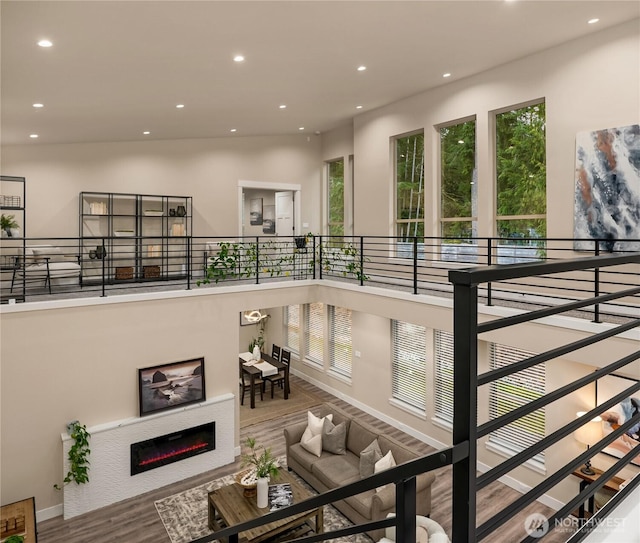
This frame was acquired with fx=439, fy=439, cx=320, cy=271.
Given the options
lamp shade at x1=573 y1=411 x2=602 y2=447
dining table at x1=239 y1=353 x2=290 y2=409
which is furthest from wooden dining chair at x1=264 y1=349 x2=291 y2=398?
lamp shade at x1=573 y1=411 x2=602 y2=447

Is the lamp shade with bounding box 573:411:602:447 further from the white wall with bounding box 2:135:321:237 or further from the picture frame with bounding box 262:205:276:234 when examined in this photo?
the picture frame with bounding box 262:205:276:234

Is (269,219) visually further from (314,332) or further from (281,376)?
(281,376)

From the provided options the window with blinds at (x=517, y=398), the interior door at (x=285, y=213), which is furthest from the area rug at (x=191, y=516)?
the interior door at (x=285, y=213)

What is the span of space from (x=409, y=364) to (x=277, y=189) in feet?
18.7

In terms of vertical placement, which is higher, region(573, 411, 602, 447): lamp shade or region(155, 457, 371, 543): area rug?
region(573, 411, 602, 447): lamp shade

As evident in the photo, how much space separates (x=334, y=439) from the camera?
7047 millimetres

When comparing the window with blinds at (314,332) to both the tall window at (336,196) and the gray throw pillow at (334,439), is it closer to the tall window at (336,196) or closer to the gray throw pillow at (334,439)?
the tall window at (336,196)

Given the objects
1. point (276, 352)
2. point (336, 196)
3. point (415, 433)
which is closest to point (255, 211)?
point (336, 196)

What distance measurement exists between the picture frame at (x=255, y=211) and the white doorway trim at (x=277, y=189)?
18.0 inches

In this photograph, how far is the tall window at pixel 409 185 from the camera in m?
8.73

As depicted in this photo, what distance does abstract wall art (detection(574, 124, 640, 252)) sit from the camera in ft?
18.1

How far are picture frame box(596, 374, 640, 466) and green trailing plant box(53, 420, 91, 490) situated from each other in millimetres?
6858

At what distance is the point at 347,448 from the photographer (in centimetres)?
723

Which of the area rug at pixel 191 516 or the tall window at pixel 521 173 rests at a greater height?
the tall window at pixel 521 173
